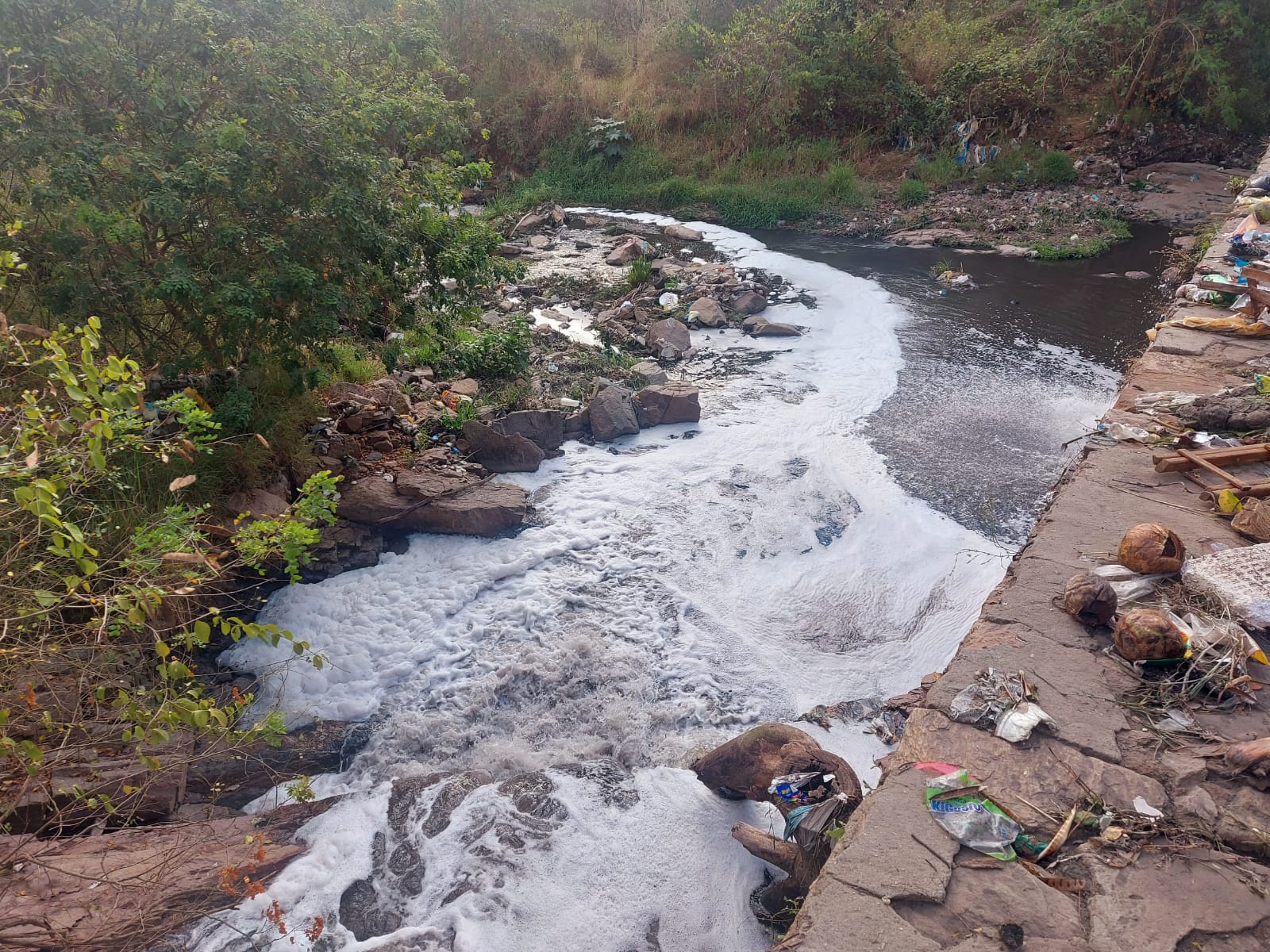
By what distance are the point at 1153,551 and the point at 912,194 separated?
1140 cm

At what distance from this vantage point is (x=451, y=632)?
4.49 meters

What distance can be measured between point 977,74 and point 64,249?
48.5 feet

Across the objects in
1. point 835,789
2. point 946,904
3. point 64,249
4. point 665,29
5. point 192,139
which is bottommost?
point 835,789

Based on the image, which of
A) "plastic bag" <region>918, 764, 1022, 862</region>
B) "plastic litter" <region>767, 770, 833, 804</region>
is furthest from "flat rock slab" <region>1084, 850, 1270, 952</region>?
"plastic litter" <region>767, 770, 833, 804</region>

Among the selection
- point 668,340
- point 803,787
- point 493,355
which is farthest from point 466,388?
point 803,787

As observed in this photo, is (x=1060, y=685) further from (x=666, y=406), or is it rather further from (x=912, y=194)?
(x=912, y=194)

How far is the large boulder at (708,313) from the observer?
28.5 ft

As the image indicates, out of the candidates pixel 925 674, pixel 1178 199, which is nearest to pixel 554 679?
pixel 925 674

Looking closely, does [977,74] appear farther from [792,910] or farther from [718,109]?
[792,910]

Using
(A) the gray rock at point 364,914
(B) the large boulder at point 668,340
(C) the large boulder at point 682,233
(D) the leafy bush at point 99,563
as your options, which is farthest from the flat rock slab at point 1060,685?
(C) the large boulder at point 682,233

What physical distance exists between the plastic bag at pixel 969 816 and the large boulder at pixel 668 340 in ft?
19.1

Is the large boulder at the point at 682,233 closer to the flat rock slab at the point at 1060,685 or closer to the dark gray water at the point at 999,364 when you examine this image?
the dark gray water at the point at 999,364

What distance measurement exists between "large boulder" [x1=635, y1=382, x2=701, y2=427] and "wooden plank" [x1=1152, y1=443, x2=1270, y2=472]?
11.1 ft

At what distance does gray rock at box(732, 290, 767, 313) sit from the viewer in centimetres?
899
